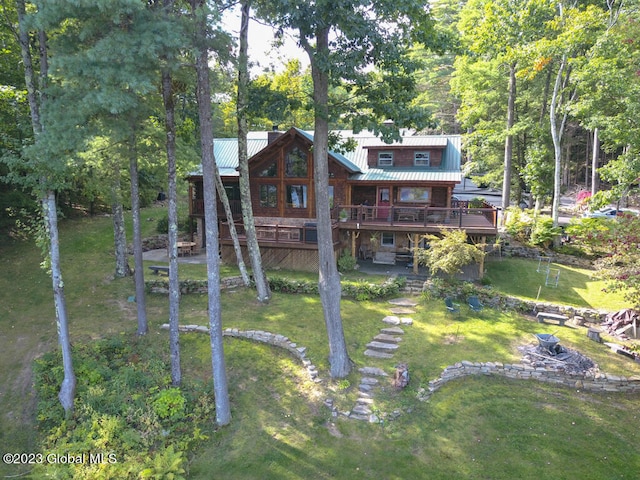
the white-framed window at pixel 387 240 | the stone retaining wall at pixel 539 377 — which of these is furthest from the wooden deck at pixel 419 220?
the stone retaining wall at pixel 539 377

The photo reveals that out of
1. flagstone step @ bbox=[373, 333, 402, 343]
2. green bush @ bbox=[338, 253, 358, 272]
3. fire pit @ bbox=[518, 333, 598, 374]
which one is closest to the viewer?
fire pit @ bbox=[518, 333, 598, 374]

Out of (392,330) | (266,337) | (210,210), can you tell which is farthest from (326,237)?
(392,330)

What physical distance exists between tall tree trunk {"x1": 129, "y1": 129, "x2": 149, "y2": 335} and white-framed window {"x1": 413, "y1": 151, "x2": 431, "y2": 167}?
14409 mm

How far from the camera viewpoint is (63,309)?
33.7 feet

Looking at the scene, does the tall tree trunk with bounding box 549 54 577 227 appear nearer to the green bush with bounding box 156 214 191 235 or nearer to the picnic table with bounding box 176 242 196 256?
the picnic table with bounding box 176 242 196 256

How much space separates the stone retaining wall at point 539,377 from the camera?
1035 cm

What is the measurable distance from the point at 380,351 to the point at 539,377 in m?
4.22

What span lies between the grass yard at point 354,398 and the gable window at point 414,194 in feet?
24.5

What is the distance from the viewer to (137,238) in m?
12.1

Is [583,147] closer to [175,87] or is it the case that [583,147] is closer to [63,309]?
[175,87]

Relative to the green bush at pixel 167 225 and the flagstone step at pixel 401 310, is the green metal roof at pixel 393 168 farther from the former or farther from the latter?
the flagstone step at pixel 401 310

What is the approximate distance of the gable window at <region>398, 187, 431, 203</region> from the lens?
20828 millimetres

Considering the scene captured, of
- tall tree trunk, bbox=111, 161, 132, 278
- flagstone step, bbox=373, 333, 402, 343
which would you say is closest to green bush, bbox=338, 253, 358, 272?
flagstone step, bbox=373, 333, 402, 343

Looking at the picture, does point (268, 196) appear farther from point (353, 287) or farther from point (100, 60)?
point (100, 60)
